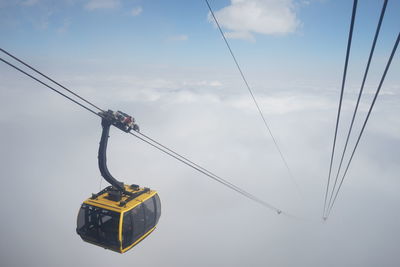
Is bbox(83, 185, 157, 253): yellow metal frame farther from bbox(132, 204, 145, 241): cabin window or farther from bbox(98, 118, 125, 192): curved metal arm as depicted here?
bbox(98, 118, 125, 192): curved metal arm

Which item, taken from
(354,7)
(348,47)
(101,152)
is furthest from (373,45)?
(101,152)

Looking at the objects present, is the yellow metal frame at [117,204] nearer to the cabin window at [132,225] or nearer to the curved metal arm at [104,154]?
the cabin window at [132,225]

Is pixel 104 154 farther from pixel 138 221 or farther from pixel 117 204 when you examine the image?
pixel 138 221

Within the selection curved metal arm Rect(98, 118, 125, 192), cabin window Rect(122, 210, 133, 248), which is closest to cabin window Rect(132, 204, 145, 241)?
cabin window Rect(122, 210, 133, 248)

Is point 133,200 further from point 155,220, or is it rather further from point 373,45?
point 373,45

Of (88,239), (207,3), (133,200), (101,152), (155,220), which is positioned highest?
(207,3)

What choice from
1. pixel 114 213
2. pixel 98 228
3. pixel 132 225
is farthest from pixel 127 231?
pixel 98 228

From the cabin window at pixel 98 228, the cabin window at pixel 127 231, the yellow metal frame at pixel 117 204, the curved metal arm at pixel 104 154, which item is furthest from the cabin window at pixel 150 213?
the cabin window at pixel 98 228

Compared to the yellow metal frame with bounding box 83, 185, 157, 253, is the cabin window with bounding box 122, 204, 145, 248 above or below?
below
